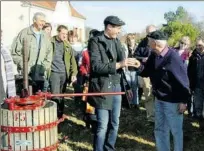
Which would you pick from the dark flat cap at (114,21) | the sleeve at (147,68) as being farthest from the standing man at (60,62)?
the sleeve at (147,68)

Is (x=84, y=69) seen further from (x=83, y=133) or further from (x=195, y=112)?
(x=195, y=112)

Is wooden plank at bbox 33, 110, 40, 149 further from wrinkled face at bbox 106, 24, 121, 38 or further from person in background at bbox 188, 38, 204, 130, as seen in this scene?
person in background at bbox 188, 38, 204, 130

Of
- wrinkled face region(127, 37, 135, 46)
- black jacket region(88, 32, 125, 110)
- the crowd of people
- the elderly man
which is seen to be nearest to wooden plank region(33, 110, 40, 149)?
the crowd of people

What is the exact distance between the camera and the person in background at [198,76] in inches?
288

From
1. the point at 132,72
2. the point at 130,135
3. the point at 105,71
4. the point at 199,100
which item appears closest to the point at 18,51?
the point at 105,71

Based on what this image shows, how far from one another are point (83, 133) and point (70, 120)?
1.00m

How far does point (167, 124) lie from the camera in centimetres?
516

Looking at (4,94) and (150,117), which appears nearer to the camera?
(4,94)

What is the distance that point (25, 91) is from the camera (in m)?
4.19

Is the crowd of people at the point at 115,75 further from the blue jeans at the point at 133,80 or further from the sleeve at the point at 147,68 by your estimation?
the blue jeans at the point at 133,80

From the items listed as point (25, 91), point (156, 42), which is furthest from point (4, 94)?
point (156, 42)

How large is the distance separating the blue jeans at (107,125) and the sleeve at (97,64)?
1.21ft

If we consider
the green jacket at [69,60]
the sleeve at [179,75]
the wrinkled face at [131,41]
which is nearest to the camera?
the sleeve at [179,75]

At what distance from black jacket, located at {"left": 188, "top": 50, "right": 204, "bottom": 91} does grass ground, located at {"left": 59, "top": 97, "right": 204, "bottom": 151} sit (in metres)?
0.79
